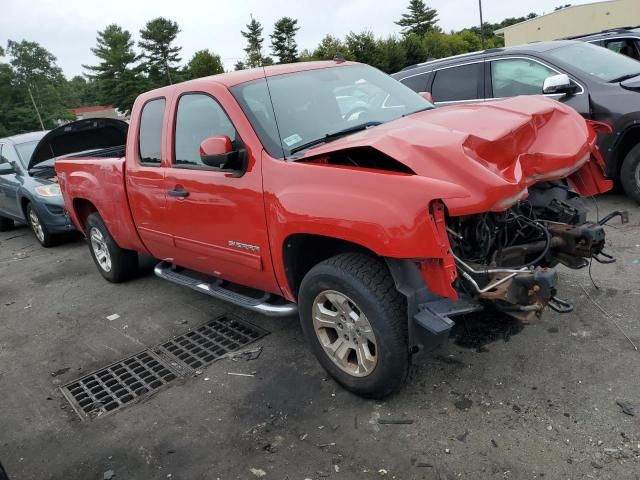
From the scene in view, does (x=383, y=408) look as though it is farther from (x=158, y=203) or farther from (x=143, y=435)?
(x=158, y=203)

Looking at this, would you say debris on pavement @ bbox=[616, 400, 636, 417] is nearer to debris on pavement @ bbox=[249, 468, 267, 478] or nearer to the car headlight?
debris on pavement @ bbox=[249, 468, 267, 478]

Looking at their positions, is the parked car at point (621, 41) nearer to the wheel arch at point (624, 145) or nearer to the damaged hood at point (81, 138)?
the wheel arch at point (624, 145)

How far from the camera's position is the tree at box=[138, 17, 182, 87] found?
6669cm

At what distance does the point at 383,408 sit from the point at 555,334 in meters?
1.35

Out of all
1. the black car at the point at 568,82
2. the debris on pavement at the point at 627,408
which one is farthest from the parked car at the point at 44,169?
the debris on pavement at the point at 627,408

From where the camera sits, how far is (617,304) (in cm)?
383

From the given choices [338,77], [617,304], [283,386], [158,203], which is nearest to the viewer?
[283,386]

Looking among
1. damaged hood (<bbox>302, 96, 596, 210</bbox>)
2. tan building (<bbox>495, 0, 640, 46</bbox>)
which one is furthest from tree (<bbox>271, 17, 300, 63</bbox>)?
damaged hood (<bbox>302, 96, 596, 210</bbox>)

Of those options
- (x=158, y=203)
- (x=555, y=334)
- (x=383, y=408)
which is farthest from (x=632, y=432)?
(x=158, y=203)

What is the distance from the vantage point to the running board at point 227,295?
141 inches

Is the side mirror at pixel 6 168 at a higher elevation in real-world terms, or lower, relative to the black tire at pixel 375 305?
higher

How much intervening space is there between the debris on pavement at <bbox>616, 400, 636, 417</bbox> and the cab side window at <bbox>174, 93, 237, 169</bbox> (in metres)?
2.79

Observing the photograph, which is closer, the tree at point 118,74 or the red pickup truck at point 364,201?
the red pickup truck at point 364,201

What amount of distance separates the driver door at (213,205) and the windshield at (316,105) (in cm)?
20
